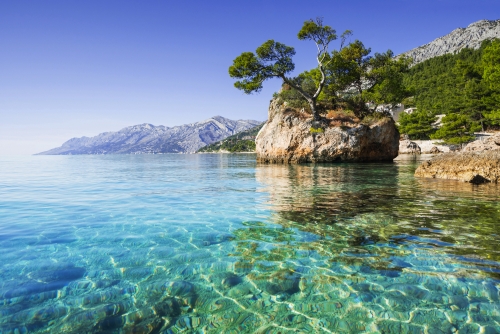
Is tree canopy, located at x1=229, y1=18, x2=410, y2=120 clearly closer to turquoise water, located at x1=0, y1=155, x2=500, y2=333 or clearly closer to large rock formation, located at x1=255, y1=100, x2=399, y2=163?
large rock formation, located at x1=255, y1=100, x2=399, y2=163

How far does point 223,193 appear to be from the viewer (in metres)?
12.4

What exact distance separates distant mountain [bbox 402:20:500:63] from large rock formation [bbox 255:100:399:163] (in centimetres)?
15479

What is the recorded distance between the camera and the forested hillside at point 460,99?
45.4m

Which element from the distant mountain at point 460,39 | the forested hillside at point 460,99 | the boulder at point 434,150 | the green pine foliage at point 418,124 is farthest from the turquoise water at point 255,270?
the distant mountain at point 460,39

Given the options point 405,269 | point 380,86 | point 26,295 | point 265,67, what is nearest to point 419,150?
point 380,86

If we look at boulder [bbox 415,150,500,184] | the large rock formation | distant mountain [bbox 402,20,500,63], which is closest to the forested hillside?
the large rock formation

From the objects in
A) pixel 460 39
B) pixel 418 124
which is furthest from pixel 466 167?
pixel 460 39

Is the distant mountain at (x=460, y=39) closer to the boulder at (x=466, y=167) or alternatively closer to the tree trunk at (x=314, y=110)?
the tree trunk at (x=314, y=110)

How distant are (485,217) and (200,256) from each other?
7.26 m

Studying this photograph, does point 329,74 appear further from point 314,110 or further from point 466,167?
point 466,167

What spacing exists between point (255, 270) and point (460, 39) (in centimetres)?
21368

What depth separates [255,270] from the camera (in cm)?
433

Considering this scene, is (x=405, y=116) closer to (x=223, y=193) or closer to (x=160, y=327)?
(x=223, y=193)

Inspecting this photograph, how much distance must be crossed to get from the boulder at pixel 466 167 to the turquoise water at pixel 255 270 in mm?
6880
